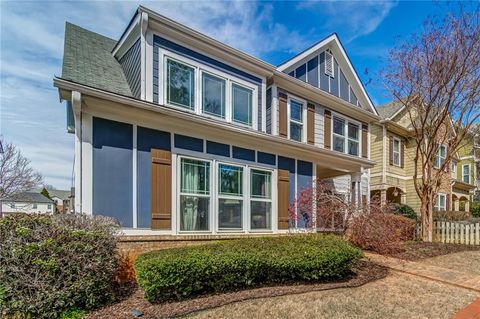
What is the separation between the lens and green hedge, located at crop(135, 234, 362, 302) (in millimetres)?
4871

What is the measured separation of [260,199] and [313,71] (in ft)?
20.8

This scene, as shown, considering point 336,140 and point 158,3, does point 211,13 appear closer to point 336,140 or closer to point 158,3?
point 158,3

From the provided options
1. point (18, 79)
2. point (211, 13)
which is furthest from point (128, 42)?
point (18, 79)

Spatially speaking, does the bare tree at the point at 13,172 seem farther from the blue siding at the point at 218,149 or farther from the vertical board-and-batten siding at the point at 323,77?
the vertical board-and-batten siding at the point at 323,77

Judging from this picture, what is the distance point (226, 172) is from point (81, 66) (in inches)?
189

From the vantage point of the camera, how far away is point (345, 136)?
45.4 feet

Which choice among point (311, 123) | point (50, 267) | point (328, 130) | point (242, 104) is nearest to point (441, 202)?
point (328, 130)

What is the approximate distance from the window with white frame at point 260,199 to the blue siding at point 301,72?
4.58 m

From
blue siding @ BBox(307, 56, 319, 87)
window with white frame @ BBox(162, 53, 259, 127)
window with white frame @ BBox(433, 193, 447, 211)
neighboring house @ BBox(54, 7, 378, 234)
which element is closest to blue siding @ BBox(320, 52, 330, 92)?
blue siding @ BBox(307, 56, 319, 87)

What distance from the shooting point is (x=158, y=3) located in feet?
29.2

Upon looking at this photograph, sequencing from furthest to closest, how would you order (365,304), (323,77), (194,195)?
(323,77) < (194,195) < (365,304)

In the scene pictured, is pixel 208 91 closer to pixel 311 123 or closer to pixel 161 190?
pixel 161 190

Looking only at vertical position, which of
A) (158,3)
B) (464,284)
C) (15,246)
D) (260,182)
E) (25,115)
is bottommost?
(464,284)

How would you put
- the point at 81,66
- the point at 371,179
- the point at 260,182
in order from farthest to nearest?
the point at 371,179, the point at 260,182, the point at 81,66
